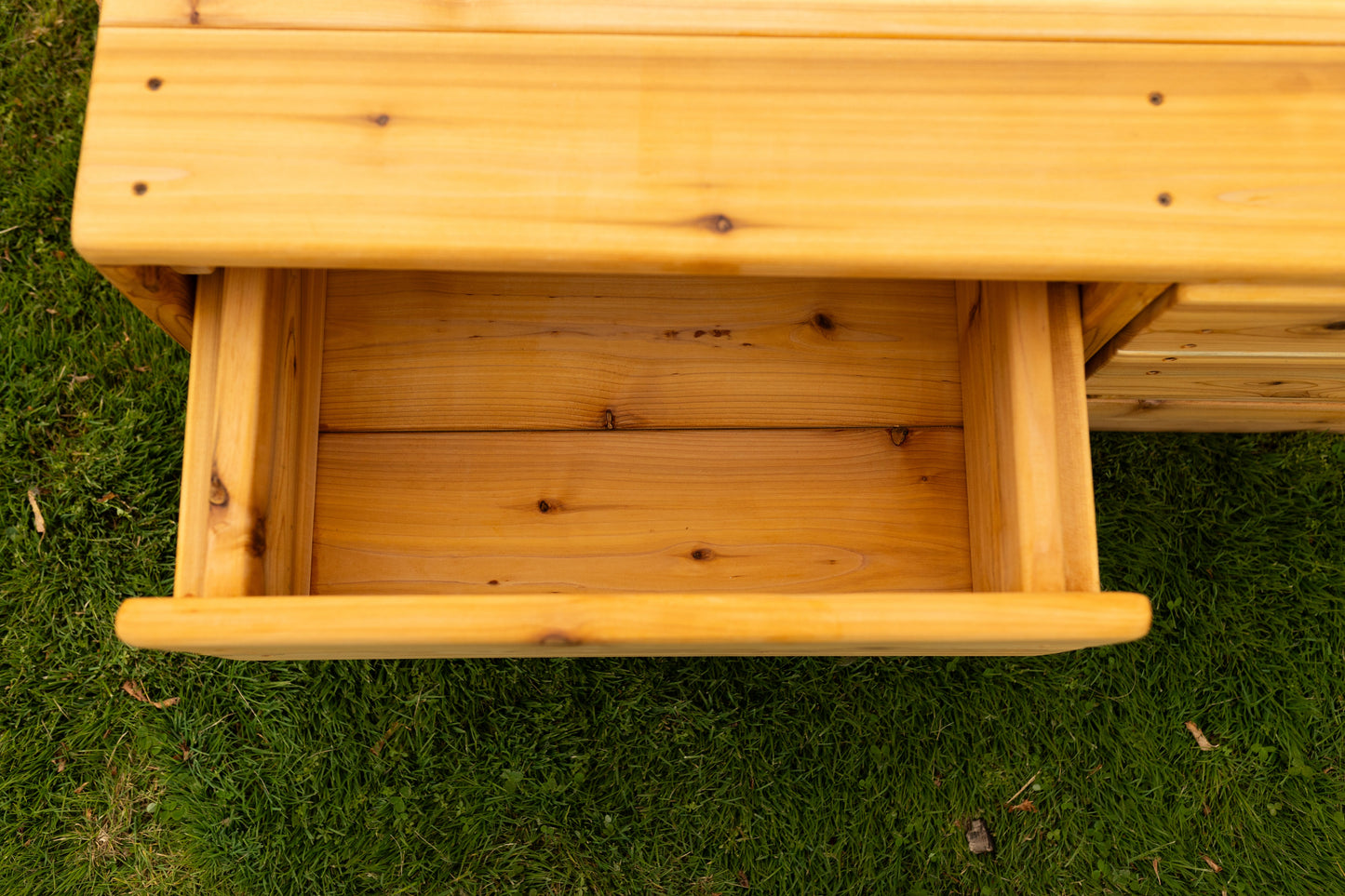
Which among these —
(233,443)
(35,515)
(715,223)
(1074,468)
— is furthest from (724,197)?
(35,515)

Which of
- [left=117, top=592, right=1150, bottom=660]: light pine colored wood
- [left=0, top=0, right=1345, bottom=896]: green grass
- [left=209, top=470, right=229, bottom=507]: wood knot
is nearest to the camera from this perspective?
[left=117, top=592, right=1150, bottom=660]: light pine colored wood

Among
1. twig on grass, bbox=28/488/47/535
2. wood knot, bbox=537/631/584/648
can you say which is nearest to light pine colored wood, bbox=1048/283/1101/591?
wood knot, bbox=537/631/584/648

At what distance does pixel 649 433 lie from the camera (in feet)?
4.16

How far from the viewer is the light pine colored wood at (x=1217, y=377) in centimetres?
115

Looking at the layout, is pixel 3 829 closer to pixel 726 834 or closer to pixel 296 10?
pixel 726 834

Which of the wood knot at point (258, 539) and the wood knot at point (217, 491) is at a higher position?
the wood knot at point (217, 491)

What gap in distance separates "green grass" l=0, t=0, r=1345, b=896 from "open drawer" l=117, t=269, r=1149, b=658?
1.56 ft

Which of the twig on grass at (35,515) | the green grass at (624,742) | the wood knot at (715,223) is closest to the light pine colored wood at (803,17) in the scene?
the wood knot at (715,223)

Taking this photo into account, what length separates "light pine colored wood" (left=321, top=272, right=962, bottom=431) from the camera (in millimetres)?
1264

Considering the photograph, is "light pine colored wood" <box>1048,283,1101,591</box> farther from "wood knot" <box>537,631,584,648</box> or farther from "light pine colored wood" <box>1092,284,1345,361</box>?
"wood knot" <box>537,631,584,648</box>

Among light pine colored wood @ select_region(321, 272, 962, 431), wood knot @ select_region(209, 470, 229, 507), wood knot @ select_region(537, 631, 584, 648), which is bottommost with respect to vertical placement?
wood knot @ select_region(537, 631, 584, 648)

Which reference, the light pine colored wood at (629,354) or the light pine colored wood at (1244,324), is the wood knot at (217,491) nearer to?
the light pine colored wood at (629,354)

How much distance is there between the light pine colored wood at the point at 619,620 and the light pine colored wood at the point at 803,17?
2.17ft

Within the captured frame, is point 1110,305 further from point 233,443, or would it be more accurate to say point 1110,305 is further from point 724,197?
point 233,443
